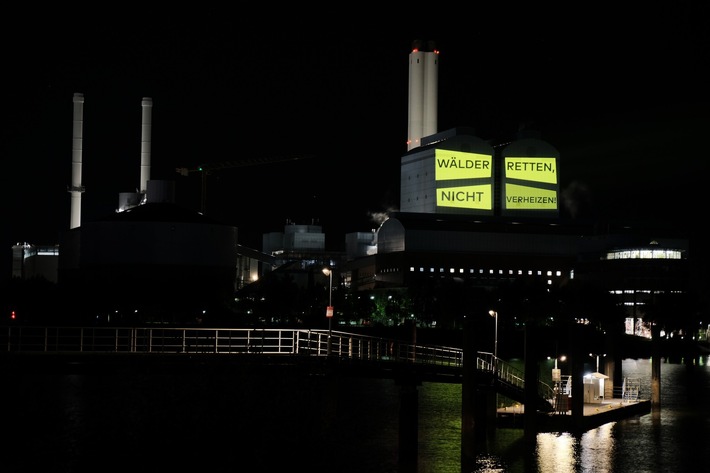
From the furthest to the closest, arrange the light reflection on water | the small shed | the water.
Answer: the small shed
the water
the light reflection on water

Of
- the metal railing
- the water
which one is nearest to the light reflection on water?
the water

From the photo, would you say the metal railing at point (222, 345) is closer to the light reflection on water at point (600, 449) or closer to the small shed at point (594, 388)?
the light reflection on water at point (600, 449)

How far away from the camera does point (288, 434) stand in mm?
73375

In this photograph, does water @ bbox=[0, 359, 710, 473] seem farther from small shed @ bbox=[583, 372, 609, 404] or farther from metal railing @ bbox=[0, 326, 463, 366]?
small shed @ bbox=[583, 372, 609, 404]

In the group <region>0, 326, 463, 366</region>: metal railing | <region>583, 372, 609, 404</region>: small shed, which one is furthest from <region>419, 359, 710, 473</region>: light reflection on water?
<region>0, 326, 463, 366</region>: metal railing

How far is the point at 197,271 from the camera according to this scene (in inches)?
6703

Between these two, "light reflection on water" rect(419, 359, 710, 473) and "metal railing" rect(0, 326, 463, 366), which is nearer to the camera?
"metal railing" rect(0, 326, 463, 366)

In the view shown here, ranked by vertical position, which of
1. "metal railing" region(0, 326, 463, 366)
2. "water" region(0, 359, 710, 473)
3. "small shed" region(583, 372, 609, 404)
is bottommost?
"water" region(0, 359, 710, 473)

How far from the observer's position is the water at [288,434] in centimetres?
6119

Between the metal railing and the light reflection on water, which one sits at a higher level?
the metal railing

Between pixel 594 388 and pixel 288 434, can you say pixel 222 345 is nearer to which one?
pixel 288 434

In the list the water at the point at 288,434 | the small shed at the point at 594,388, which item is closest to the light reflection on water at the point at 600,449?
the water at the point at 288,434

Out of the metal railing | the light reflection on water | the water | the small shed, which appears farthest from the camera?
the small shed

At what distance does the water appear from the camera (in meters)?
61.2
